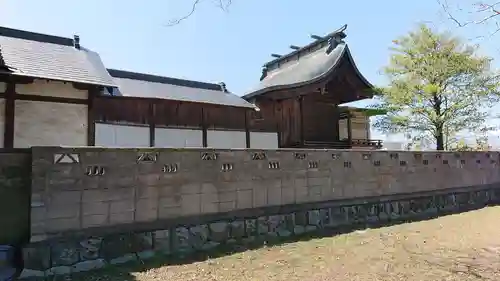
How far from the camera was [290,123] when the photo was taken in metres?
13.7

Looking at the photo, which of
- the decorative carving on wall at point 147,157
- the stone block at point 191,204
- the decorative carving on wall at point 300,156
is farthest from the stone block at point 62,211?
the decorative carving on wall at point 300,156

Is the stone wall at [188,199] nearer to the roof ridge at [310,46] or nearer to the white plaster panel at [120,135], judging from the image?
the white plaster panel at [120,135]

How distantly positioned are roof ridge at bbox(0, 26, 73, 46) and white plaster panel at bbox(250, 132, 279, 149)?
7243mm

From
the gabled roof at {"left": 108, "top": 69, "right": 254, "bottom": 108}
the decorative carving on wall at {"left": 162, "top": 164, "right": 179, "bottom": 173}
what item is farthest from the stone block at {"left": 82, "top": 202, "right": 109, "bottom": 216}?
the gabled roof at {"left": 108, "top": 69, "right": 254, "bottom": 108}

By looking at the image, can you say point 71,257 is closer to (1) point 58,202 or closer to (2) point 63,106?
(1) point 58,202

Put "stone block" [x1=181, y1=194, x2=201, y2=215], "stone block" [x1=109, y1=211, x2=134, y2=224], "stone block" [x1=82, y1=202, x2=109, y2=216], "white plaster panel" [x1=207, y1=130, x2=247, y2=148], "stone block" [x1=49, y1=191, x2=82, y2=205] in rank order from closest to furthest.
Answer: "stone block" [x1=49, y1=191, x2=82, y2=205]
"stone block" [x1=82, y1=202, x2=109, y2=216]
"stone block" [x1=109, y1=211, x2=134, y2=224]
"stone block" [x1=181, y1=194, x2=201, y2=215]
"white plaster panel" [x1=207, y1=130, x2=247, y2=148]

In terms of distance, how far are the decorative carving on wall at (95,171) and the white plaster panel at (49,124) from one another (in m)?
4.55

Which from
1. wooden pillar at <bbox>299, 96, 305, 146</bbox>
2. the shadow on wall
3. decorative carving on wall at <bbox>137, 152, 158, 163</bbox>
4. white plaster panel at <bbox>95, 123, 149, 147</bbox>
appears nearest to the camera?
the shadow on wall

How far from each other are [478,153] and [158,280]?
13468 millimetres

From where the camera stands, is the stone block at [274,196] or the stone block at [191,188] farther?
the stone block at [274,196]

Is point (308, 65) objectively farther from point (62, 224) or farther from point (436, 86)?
point (62, 224)

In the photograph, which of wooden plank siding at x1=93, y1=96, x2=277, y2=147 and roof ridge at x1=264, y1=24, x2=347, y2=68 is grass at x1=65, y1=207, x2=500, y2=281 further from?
roof ridge at x1=264, y1=24, x2=347, y2=68

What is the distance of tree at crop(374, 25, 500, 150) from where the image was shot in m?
14.3

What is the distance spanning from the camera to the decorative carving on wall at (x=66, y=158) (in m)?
5.20
